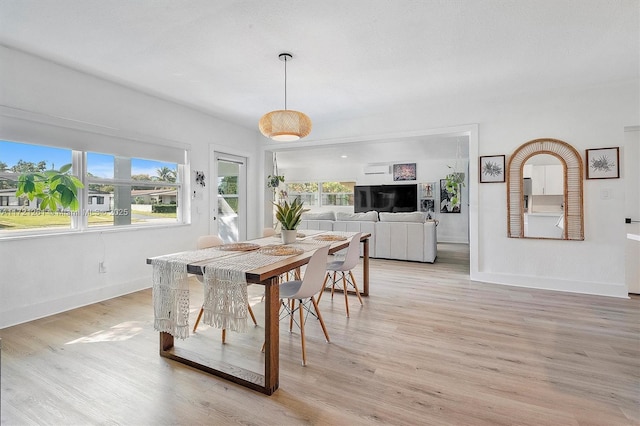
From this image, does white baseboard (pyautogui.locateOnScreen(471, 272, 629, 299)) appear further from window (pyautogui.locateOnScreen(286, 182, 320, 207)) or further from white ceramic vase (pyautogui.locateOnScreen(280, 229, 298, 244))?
window (pyautogui.locateOnScreen(286, 182, 320, 207))

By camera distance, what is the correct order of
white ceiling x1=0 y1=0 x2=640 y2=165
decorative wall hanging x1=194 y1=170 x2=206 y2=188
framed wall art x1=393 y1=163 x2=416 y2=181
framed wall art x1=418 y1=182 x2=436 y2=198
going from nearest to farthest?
white ceiling x1=0 y1=0 x2=640 y2=165 < decorative wall hanging x1=194 y1=170 x2=206 y2=188 < framed wall art x1=418 y1=182 x2=436 y2=198 < framed wall art x1=393 y1=163 x2=416 y2=181

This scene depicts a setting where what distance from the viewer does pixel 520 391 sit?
1771mm

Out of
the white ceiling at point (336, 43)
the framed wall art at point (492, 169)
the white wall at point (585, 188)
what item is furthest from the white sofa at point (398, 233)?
the white ceiling at point (336, 43)

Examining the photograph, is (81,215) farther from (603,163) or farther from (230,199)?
(603,163)

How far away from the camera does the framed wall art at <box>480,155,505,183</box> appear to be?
407 cm

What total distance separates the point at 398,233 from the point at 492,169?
203 cm

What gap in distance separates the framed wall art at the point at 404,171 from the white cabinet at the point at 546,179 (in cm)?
503

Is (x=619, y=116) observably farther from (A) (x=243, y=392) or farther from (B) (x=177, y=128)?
(B) (x=177, y=128)

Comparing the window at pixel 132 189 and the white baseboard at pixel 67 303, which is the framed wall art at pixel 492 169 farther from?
the white baseboard at pixel 67 303

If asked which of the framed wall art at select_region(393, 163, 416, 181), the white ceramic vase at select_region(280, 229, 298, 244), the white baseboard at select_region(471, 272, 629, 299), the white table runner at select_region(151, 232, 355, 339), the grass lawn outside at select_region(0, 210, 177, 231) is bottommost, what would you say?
the white baseboard at select_region(471, 272, 629, 299)

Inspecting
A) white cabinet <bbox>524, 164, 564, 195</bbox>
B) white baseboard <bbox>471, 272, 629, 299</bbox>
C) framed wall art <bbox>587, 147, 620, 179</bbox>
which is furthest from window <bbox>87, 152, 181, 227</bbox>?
framed wall art <bbox>587, 147, 620, 179</bbox>

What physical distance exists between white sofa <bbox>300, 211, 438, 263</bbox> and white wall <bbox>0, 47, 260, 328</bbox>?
120 inches

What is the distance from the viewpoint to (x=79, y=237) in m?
3.23

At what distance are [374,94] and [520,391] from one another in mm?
3319
